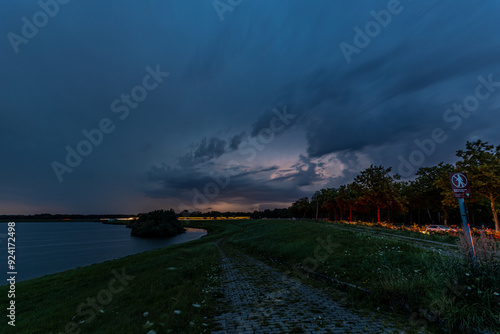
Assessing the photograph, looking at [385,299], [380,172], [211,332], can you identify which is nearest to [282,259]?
[385,299]

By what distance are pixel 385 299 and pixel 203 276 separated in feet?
28.7

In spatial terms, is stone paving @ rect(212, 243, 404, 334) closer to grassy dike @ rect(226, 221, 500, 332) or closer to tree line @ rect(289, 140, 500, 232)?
grassy dike @ rect(226, 221, 500, 332)

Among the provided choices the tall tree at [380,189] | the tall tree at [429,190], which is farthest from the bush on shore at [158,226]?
the tall tree at [429,190]

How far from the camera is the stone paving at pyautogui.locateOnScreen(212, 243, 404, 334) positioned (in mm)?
6117

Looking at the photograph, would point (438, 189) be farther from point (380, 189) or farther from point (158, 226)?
point (158, 226)

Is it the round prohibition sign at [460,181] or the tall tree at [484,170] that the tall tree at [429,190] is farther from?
the round prohibition sign at [460,181]

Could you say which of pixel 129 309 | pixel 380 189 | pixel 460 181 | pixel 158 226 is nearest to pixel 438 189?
pixel 380 189

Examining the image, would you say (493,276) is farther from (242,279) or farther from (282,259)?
(282,259)

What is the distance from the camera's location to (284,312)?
23.9 feet

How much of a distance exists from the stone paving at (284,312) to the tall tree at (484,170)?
33.0 m

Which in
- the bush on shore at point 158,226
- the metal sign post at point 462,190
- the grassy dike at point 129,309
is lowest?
the bush on shore at point 158,226

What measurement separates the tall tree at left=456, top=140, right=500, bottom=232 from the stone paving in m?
33.0

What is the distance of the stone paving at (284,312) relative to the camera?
6.12 m

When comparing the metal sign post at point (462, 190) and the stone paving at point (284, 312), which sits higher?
the metal sign post at point (462, 190)
